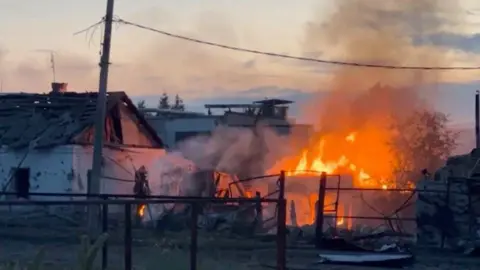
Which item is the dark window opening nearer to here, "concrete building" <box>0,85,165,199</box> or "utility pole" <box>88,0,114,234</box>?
"concrete building" <box>0,85,165,199</box>

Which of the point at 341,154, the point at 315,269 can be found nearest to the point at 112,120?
the point at 341,154

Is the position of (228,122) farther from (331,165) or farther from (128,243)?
(128,243)

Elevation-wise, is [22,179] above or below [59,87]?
below

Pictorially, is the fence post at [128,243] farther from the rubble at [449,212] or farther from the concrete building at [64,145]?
the concrete building at [64,145]

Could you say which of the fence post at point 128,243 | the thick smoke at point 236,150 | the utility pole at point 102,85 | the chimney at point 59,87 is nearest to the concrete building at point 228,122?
the thick smoke at point 236,150

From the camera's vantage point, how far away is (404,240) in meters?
27.6

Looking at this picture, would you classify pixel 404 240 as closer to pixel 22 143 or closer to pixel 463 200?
pixel 463 200

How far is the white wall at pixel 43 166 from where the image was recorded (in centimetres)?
3809

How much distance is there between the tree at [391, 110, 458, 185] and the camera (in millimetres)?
62219

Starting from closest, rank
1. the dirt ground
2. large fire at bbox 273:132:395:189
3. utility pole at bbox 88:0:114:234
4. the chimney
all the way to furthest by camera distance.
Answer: the dirt ground → utility pole at bbox 88:0:114:234 → the chimney → large fire at bbox 273:132:395:189

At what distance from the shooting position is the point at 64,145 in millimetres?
37938

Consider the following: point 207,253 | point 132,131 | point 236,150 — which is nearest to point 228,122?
point 236,150

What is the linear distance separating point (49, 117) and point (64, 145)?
2637 millimetres

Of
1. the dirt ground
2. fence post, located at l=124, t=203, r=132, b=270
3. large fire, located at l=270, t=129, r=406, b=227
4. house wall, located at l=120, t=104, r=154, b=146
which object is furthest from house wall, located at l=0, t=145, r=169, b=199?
fence post, located at l=124, t=203, r=132, b=270
